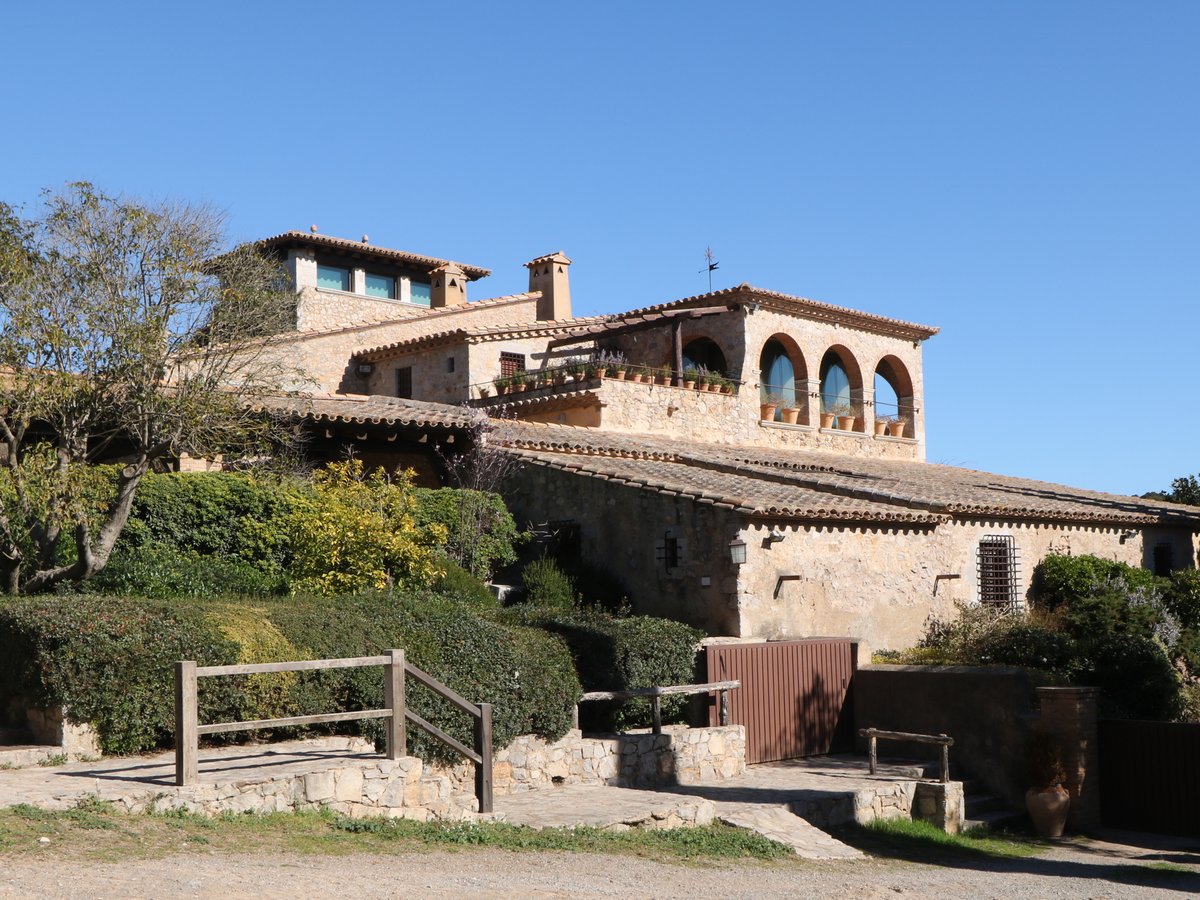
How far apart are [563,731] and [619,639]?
6.23 ft

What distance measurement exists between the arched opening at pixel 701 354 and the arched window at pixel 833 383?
3.72m

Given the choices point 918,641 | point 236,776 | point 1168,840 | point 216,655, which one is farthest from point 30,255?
point 1168,840

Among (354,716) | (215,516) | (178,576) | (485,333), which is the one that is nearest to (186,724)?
(354,716)

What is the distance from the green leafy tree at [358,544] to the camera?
18.3 metres

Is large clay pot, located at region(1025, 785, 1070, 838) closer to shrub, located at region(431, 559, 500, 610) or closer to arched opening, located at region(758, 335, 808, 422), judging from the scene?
shrub, located at region(431, 559, 500, 610)

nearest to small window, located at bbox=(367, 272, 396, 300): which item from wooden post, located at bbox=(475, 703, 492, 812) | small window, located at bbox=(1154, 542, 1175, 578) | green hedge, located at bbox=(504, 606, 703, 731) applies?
small window, located at bbox=(1154, 542, 1175, 578)

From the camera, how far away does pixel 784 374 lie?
3622 cm

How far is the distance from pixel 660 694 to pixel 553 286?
24.6 meters

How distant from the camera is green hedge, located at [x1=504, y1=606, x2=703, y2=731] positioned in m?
16.9

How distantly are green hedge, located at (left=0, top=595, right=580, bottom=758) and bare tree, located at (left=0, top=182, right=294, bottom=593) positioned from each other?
1972 millimetres

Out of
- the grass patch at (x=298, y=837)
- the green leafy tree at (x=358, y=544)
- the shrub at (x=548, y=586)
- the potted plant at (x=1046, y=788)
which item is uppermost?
the green leafy tree at (x=358, y=544)

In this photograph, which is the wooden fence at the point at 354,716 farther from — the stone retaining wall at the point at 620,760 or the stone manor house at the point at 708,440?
the stone manor house at the point at 708,440

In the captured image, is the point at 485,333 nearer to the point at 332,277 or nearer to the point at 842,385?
the point at 332,277

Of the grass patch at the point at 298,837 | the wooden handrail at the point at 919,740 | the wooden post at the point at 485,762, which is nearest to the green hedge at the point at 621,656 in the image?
the wooden handrail at the point at 919,740
